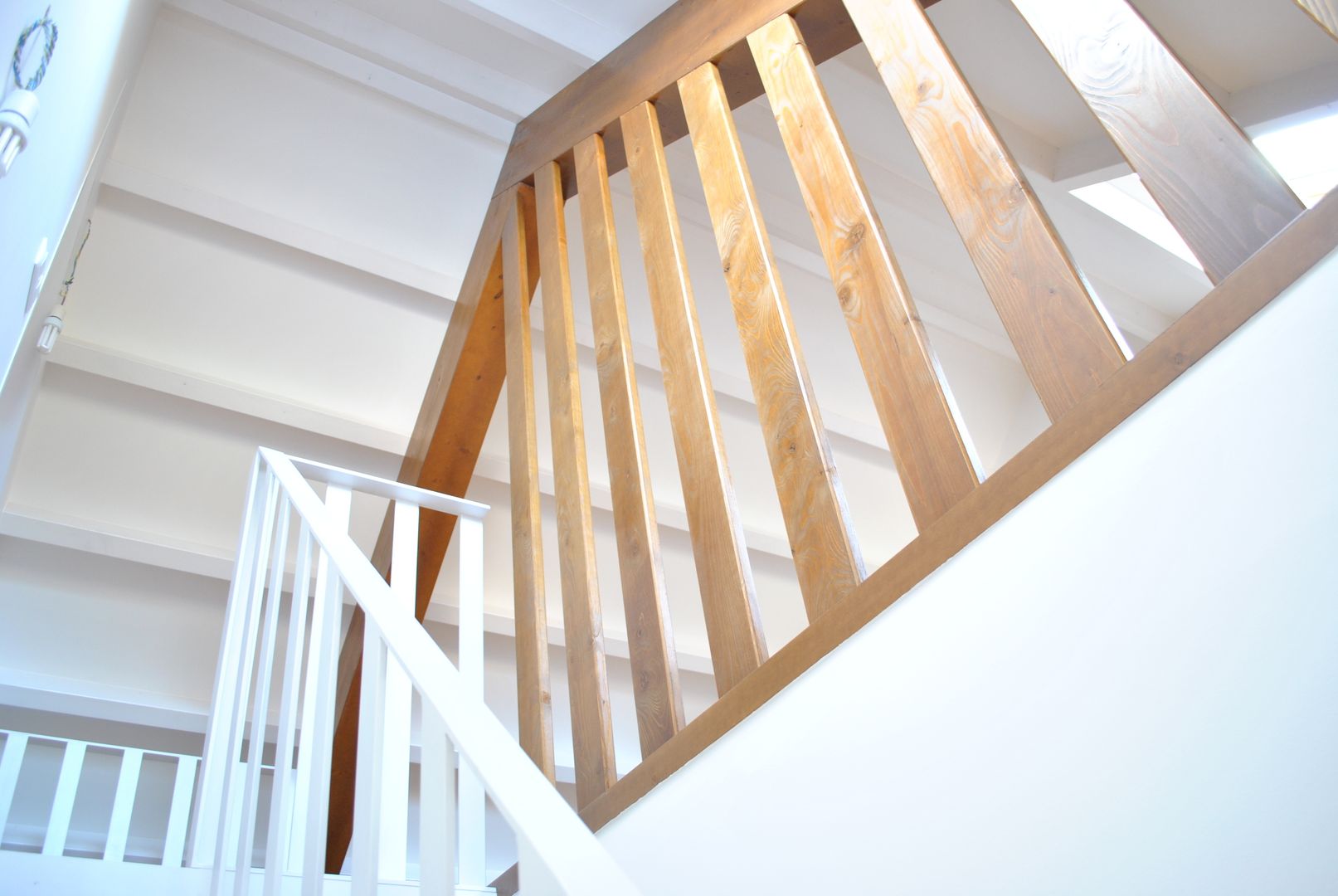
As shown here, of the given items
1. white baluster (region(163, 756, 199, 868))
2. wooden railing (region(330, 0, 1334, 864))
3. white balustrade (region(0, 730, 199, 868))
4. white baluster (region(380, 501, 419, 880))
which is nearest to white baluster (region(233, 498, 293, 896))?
white baluster (region(380, 501, 419, 880))

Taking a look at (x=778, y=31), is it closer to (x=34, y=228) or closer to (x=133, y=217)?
(x=34, y=228)

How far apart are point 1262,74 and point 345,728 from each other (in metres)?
Result: 3.60

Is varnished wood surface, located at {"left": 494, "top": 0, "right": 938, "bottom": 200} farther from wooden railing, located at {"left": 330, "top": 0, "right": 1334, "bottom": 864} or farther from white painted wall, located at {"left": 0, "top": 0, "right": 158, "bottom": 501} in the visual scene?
white painted wall, located at {"left": 0, "top": 0, "right": 158, "bottom": 501}

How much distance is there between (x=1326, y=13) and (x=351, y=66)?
9.34 feet

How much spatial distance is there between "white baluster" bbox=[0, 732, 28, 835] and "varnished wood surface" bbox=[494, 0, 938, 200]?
82.6 inches

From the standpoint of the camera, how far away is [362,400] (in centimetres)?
336

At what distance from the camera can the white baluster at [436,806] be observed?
0.84 metres

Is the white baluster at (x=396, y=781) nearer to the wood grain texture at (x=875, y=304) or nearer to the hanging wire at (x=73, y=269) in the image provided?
the wood grain texture at (x=875, y=304)

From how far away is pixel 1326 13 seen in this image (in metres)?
1.29

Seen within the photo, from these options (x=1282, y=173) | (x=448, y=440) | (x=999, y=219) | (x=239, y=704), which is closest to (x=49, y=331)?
(x=448, y=440)

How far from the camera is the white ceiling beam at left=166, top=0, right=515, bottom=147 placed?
305 cm

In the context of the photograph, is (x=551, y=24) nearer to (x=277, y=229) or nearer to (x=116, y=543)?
(x=277, y=229)

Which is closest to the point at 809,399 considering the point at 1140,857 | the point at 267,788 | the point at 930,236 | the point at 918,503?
the point at 918,503

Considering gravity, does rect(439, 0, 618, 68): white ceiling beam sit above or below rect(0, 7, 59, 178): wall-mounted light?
above
